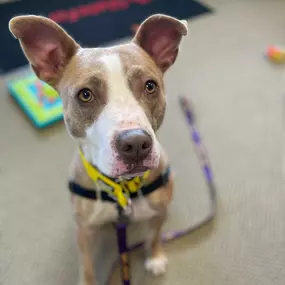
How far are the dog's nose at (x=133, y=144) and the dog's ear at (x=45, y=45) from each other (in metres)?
0.42

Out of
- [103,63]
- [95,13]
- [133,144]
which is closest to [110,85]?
[103,63]

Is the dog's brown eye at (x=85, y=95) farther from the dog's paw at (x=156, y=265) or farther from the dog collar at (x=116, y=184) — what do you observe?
the dog's paw at (x=156, y=265)

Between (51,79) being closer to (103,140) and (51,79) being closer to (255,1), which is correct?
(103,140)

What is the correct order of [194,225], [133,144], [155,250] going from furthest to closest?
[194,225], [155,250], [133,144]

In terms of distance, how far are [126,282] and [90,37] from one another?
231 centimetres

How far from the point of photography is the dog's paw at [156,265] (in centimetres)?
177

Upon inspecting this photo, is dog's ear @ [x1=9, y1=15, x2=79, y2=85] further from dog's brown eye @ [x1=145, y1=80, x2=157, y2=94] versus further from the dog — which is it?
dog's brown eye @ [x1=145, y1=80, x2=157, y2=94]

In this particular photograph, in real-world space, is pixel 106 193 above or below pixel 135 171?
below

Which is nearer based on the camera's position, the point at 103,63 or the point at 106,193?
the point at 103,63

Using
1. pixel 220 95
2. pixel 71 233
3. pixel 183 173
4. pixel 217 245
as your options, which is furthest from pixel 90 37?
pixel 217 245

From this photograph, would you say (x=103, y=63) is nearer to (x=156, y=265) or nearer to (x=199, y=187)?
(x=156, y=265)

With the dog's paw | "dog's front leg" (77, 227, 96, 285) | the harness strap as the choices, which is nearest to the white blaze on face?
the harness strap

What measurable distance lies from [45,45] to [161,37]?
16.2 inches

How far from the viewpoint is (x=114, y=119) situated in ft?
3.96
